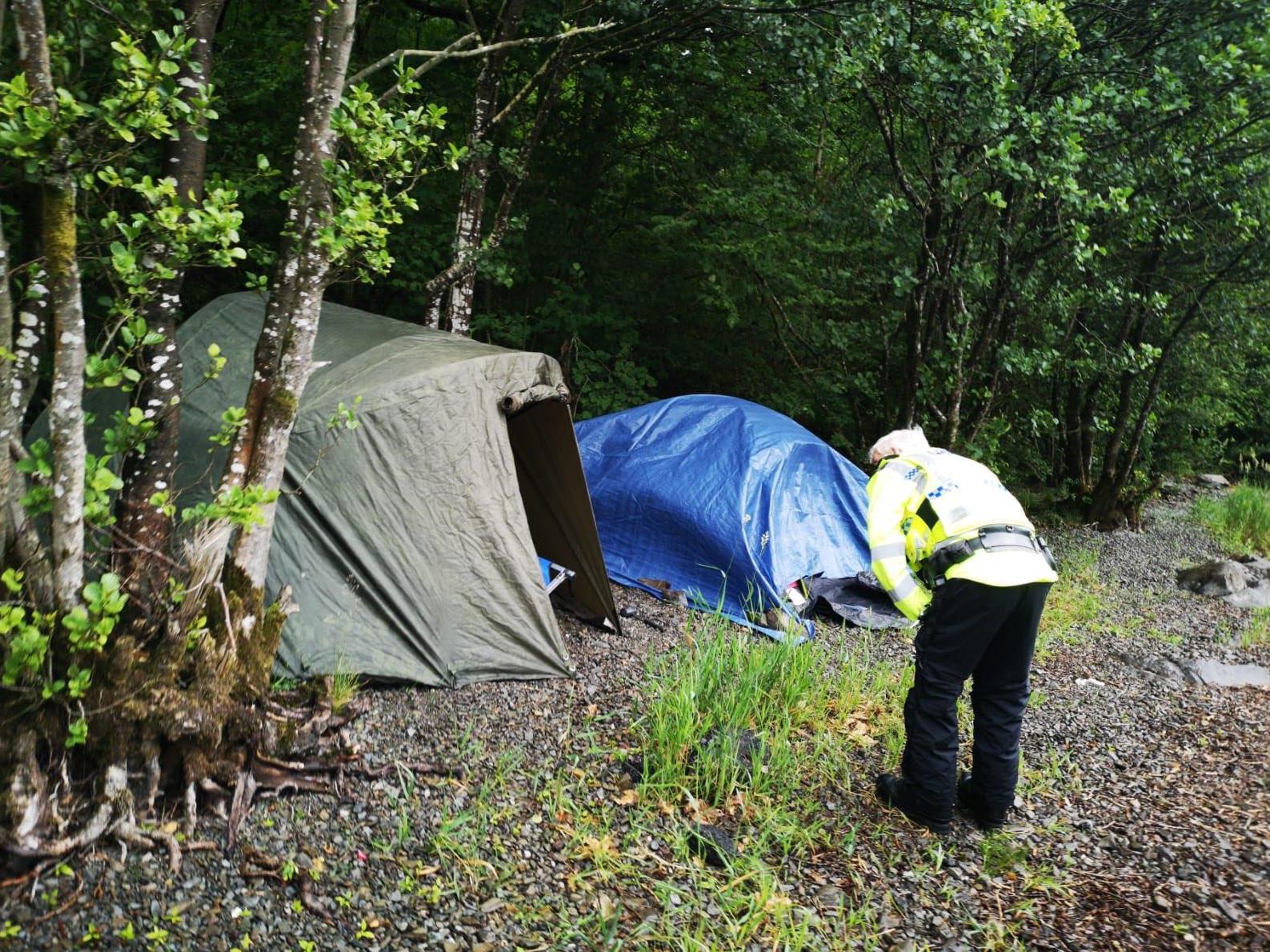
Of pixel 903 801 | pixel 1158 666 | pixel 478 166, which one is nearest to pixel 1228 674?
pixel 1158 666

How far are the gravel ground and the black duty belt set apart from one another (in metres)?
1.00

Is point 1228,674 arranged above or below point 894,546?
below

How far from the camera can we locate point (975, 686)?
140 inches

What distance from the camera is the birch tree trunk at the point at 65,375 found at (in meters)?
2.73

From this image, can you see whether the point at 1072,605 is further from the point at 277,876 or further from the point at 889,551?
the point at 277,876

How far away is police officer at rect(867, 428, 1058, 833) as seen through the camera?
3283mm

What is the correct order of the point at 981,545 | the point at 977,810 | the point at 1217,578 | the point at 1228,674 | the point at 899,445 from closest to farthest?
the point at 981,545 → the point at 977,810 → the point at 899,445 → the point at 1228,674 → the point at 1217,578

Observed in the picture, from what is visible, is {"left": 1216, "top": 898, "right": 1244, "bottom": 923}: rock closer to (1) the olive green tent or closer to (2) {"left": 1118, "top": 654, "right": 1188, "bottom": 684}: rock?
(2) {"left": 1118, "top": 654, "right": 1188, "bottom": 684}: rock

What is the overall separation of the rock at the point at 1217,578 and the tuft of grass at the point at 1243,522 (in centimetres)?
179

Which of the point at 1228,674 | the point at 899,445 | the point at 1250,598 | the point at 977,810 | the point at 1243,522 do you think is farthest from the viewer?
the point at 1243,522

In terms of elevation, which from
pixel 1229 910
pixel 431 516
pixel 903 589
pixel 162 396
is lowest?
pixel 1229 910

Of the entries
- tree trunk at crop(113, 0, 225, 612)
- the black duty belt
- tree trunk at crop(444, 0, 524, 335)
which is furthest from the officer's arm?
tree trunk at crop(444, 0, 524, 335)

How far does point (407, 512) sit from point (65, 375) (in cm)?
176

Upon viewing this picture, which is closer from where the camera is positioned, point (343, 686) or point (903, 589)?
point (903, 589)
